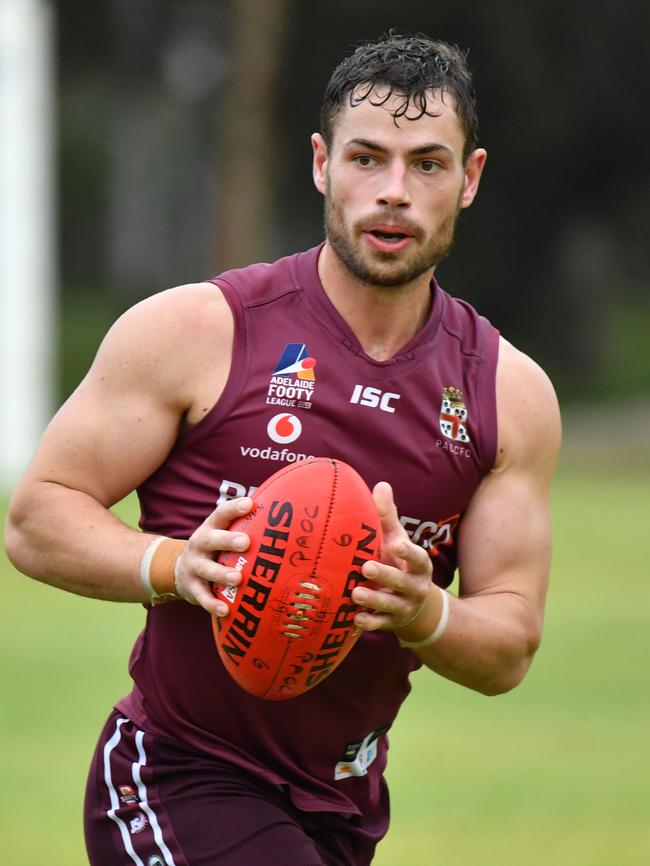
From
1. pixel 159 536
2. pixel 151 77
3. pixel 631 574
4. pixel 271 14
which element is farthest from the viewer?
pixel 151 77

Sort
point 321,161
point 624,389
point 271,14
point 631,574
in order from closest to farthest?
point 321,161 < point 631,574 < point 271,14 < point 624,389

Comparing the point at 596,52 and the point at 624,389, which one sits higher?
the point at 596,52

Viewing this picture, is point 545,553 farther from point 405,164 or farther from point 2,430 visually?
point 2,430

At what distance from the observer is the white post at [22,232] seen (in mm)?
26438

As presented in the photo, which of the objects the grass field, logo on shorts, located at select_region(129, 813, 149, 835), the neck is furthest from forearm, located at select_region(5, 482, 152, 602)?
the grass field

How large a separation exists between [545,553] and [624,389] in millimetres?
33923

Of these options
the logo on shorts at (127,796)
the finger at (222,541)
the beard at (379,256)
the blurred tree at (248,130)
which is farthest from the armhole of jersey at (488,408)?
the blurred tree at (248,130)

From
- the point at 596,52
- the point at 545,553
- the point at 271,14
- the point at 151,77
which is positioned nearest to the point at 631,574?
the point at 545,553

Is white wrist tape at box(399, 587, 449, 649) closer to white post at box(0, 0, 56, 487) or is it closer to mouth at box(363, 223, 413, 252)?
mouth at box(363, 223, 413, 252)

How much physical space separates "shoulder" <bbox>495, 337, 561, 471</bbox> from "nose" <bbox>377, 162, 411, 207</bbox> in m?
0.58

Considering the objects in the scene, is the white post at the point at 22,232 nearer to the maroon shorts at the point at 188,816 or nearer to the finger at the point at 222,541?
the maroon shorts at the point at 188,816

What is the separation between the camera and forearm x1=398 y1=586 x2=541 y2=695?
4.32 metres

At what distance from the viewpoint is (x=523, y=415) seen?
15.3 ft

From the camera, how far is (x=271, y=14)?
32.2 m
